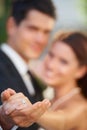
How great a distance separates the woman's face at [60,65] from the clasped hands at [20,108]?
633 mm

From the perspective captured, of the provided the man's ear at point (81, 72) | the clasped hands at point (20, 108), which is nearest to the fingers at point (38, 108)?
the clasped hands at point (20, 108)

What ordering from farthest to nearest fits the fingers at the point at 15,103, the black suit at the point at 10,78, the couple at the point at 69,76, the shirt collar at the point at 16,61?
the couple at the point at 69,76 → the shirt collar at the point at 16,61 → the black suit at the point at 10,78 → the fingers at the point at 15,103

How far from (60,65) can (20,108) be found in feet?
2.30

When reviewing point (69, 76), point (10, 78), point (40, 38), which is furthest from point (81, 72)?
point (10, 78)

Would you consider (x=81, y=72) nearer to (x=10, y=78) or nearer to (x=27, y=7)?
(x=27, y=7)

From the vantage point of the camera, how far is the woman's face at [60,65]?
126cm

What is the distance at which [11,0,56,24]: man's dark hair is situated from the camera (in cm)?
133

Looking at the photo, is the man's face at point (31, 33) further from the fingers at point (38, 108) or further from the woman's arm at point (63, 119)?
the fingers at point (38, 108)

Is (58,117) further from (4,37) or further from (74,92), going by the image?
(4,37)

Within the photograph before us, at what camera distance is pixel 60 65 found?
1301 millimetres

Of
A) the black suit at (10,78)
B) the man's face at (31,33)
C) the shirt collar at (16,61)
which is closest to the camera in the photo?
the black suit at (10,78)

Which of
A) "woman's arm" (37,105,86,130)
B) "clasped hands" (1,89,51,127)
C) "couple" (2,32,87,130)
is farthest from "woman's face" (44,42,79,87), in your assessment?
"clasped hands" (1,89,51,127)

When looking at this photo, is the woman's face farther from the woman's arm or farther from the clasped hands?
the clasped hands

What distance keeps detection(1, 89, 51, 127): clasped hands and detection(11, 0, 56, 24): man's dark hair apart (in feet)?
Result: 2.38
